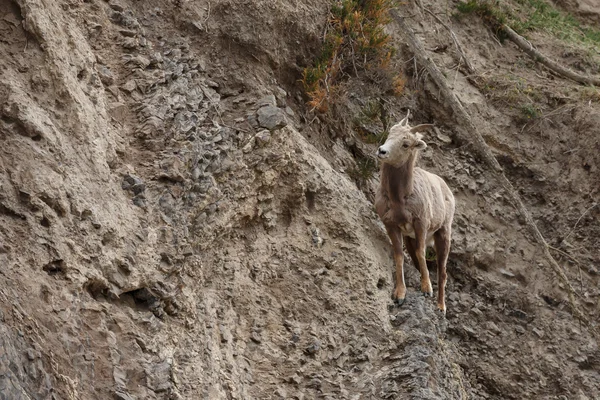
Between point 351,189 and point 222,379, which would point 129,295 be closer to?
point 222,379

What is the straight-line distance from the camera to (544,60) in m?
14.5

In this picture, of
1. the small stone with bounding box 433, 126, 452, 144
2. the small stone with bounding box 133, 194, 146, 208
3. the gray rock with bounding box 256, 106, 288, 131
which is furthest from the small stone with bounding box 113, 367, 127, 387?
the small stone with bounding box 433, 126, 452, 144

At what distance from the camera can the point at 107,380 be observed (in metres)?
6.12

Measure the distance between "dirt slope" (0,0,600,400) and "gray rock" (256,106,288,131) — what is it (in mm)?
27

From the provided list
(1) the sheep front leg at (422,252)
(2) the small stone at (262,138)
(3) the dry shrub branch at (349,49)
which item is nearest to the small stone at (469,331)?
(1) the sheep front leg at (422,252)

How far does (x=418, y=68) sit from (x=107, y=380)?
8458 millimetres

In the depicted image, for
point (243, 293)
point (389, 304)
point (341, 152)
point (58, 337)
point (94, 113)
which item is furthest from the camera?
point (341, 152)

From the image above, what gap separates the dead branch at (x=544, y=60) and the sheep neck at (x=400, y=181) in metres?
6.24

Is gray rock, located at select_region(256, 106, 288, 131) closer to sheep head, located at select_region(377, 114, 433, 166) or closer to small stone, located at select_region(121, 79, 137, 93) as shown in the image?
sheep head, located at select_region(377, 114, 433, 166)

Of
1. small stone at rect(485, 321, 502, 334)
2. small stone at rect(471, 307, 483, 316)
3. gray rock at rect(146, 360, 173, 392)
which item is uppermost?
gray rock at rect(146, 360, 173, 392)

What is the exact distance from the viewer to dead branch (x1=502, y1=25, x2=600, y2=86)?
14266mm

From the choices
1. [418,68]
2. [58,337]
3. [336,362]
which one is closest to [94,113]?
[58,337]

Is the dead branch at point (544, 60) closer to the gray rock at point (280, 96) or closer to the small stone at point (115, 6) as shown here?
the gray rock at point (280, 96)

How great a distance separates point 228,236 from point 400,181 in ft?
7.22
